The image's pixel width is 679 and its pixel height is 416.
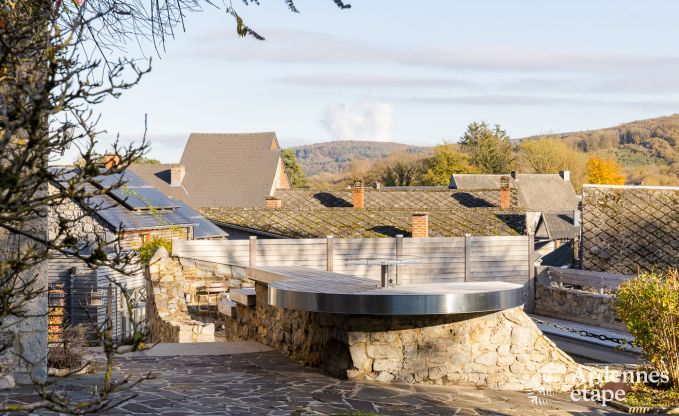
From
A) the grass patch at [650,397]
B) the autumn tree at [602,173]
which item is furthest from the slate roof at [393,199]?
the autumn tree at [602,173]

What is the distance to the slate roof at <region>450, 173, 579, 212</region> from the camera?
62750mm

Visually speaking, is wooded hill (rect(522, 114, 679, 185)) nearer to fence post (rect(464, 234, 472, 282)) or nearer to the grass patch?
fence post (rect(464, 234, 472, 282))

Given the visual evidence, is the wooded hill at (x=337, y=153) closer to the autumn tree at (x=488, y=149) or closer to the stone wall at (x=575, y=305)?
the autumn tree at (x=488, y=149)

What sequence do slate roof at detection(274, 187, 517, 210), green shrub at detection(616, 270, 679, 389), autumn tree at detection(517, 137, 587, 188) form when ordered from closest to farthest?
1. green shrub at detection(616, 270, 679, 389)
2. slate roof at detection(274, 187, 517, 210)
3. autumn tree at detection(517, 137, 587, 188)

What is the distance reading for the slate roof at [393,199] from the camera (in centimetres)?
3609

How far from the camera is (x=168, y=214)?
25.0 m

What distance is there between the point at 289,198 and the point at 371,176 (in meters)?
44.7

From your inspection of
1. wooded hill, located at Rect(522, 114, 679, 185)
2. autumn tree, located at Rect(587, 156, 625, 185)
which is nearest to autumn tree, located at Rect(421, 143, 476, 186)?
autumn tree, located at Rect(587, 156, 625, 185)

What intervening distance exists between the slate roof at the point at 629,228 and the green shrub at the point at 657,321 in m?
10.2

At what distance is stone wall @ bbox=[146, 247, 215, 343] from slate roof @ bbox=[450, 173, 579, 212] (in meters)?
46.4

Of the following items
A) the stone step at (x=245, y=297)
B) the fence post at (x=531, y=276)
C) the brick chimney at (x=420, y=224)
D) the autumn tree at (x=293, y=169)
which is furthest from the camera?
the autumn tree at (x=293, y=169)

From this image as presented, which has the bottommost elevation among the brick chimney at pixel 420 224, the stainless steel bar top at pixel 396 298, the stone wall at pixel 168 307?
the stone wall at pixel 168 307

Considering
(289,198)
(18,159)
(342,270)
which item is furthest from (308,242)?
(289,198)

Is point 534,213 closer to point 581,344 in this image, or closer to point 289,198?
point 289,198
